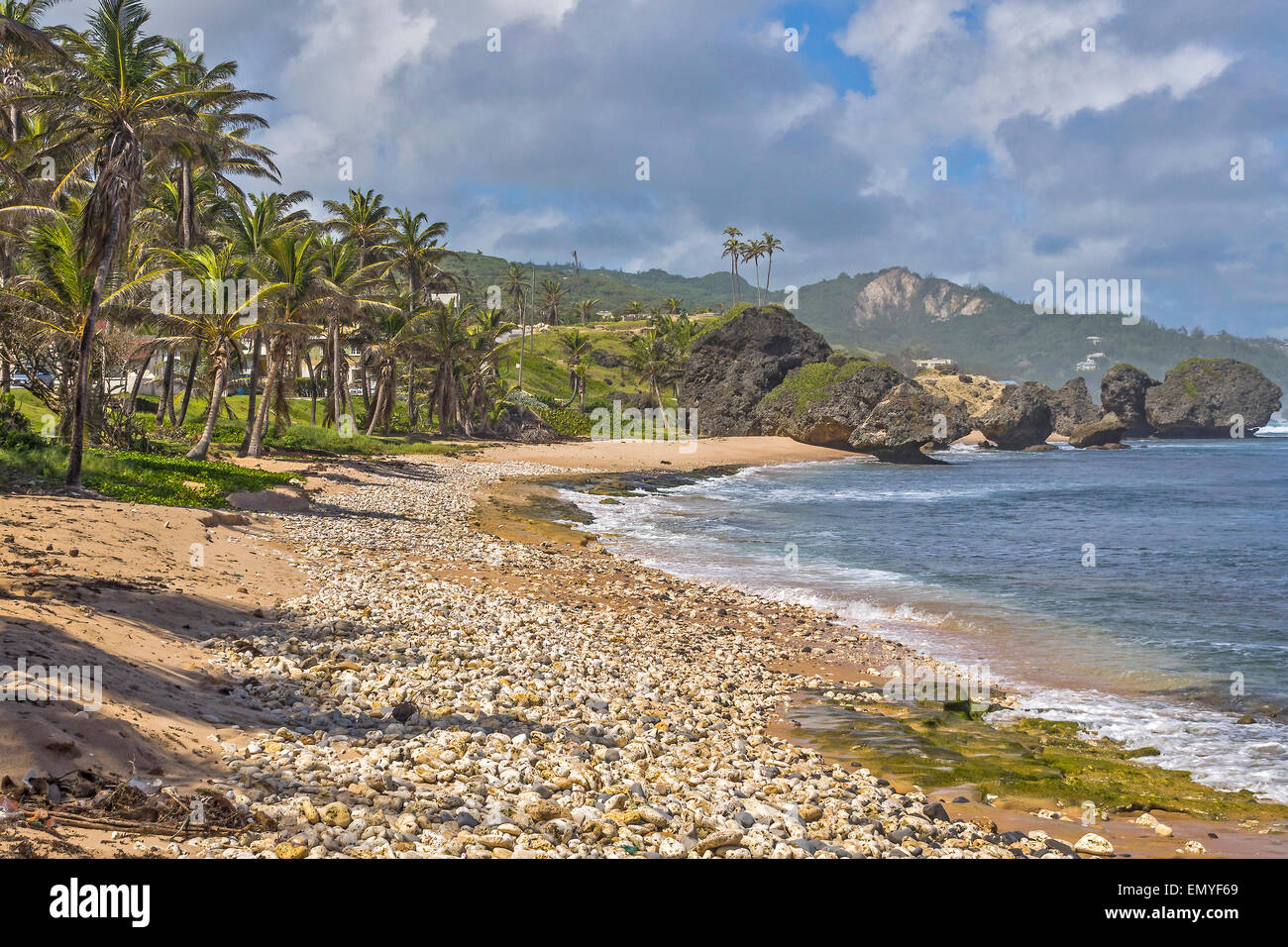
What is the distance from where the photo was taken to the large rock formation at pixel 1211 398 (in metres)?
126

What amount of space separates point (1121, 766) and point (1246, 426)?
153 metres

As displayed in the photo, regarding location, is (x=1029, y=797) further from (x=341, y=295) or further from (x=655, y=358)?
(x=655, y=358)

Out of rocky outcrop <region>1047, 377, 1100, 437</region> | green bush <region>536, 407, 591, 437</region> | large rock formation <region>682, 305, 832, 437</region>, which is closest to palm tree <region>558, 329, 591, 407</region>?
green bush <region>536, 407, 591, 437</region>

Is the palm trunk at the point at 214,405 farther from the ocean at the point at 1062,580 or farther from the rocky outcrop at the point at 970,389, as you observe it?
the rocky outcrop at the point at 970,389

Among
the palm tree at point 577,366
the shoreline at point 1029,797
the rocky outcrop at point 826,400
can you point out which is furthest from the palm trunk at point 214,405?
the rocky outcrop at point 826,400

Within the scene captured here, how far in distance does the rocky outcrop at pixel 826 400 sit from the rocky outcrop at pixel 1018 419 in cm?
2441

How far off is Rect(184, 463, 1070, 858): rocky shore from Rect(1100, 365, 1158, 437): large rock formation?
131 m

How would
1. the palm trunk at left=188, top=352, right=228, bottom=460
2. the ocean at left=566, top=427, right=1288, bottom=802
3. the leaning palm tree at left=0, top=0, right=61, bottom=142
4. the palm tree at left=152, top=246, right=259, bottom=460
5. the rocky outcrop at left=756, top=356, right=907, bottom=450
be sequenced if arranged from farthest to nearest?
the rocky outcrop at left=756, top=356, right=907, bottom=450
the palm trunk at left=188, top=352, right=228, bottom=460
the palm tree at left=152, top=246, right=259, bottom=460
the leaning palm tree at left=0, top=0, right=61, bottom=142
the ocean at left=566, top=427, right=1288, bottom=802

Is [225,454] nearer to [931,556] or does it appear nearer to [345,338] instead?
[345,338]

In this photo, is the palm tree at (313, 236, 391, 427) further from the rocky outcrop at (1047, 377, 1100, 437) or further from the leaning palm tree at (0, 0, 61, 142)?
the rocky outcrop at (1047, 377, 1100, 437)

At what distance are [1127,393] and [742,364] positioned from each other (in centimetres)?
7326

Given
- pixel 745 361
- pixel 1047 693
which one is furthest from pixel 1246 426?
pixel 1047 693

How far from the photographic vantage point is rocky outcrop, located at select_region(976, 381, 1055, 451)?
100812 mm
